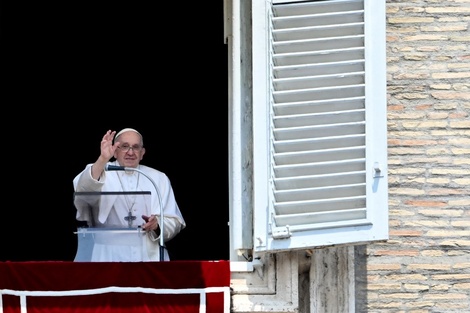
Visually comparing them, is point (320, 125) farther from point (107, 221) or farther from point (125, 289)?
point (107, 221)

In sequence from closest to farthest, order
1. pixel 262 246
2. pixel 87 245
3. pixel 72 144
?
pixel 262 246, pixel 87 245, pixel 72 144

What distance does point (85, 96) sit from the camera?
13086 millimetres

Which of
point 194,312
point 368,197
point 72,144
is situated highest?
point 72,144

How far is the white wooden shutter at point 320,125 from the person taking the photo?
878cm

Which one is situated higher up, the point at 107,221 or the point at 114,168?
the point at 114,168

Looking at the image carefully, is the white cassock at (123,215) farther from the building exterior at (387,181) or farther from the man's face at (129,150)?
the building exterior at (387,181)

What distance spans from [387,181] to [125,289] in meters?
Result: 1.45

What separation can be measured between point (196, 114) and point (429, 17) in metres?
3.69

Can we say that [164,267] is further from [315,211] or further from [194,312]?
[315,211]

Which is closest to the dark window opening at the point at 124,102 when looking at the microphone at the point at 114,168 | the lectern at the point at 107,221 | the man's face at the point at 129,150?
the man's face at the point at 129,150

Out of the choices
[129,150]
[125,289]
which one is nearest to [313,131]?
[125,289]

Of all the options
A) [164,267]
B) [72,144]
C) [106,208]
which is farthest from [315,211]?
[72,144]

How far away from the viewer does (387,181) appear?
9.07m

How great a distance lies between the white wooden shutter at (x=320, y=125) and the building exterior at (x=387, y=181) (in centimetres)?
1
